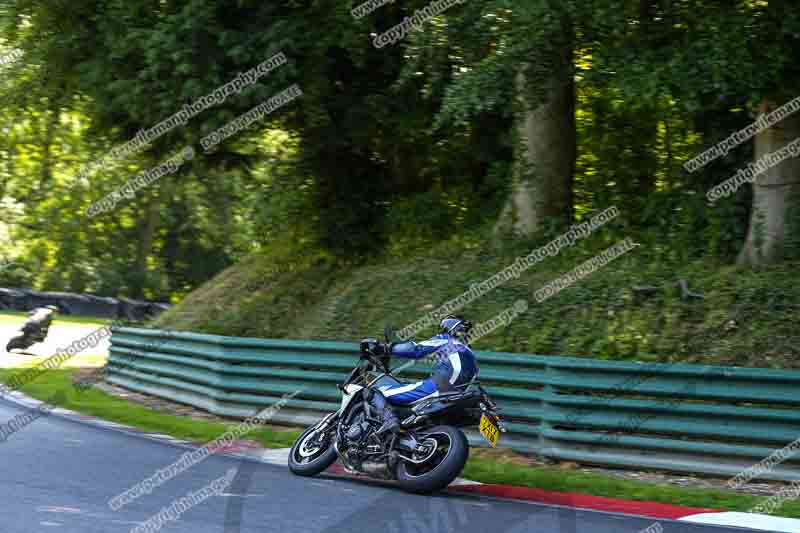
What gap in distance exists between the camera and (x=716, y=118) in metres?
16.1

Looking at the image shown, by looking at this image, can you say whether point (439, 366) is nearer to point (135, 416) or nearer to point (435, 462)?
point (435, 462)

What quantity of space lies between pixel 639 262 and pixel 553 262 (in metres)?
1.35

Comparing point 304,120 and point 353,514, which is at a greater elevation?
point 304,120

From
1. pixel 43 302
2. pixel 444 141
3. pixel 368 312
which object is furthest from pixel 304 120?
pixel 43 302

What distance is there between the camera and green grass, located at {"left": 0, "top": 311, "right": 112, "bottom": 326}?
3893cm

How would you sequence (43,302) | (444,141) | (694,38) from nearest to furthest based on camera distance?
(694,38) → (444,141) → (43,302)

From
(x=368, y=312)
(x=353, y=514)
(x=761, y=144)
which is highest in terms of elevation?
(x=761, y=144)

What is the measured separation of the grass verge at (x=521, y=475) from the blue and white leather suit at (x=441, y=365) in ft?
4.11

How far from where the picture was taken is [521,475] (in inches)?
440

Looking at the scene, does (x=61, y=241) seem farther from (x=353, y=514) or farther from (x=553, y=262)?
(x=353, y=514)

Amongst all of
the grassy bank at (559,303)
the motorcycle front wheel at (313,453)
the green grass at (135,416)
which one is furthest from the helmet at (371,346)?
the grassy bank at (559,303)

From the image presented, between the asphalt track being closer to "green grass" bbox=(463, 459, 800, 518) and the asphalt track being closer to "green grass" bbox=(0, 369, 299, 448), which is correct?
"green grass" bbox=(463, 459, 800, 518)

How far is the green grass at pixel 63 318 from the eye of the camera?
38.9 meters

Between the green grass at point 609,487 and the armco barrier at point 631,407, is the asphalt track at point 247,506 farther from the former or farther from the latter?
the armco barrier at point 631,407
